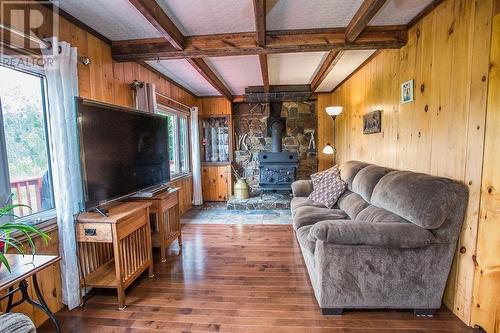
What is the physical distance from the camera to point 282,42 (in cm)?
236

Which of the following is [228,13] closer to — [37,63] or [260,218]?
[37,63]

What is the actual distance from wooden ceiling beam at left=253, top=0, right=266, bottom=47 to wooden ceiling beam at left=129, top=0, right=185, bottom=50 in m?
0.72

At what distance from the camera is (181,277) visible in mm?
2395

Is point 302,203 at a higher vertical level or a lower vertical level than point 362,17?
lower

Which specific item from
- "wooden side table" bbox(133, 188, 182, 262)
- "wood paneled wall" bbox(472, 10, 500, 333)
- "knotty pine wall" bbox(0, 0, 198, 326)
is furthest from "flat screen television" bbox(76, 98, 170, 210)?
"wood paneled wall" bbox(472, 10, 500, 333)

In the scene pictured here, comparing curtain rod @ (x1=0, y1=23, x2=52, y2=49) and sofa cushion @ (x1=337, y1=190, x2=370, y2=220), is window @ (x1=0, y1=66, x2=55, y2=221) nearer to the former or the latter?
curtain rod @ (x1=0, y1=23, x2=52, y2=49)

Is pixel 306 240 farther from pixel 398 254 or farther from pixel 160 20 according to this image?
pixel 160 20

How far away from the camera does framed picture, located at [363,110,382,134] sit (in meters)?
2.98

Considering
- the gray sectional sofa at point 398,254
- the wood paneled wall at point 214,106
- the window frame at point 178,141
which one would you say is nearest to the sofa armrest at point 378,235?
the gray sectional sofa at point 398,254

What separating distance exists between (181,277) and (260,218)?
1.99 metres

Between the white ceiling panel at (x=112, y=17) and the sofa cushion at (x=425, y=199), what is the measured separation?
2409 millimetres

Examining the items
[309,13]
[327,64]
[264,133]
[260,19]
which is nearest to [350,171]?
[327,64]

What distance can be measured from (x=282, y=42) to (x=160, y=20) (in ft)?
3.59

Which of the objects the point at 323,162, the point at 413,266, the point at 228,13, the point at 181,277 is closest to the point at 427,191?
the point at 413,266
